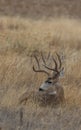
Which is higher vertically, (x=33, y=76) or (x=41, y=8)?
(x=41, y=8)

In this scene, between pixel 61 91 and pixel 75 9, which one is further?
pixel 75 9

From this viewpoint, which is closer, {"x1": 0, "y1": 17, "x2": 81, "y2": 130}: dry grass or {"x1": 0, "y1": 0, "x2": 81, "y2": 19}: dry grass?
{"x1": 0, "y1": 17, "x2": 81, "y2": 130}: dry grass

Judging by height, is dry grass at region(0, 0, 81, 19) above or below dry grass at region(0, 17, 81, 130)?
above

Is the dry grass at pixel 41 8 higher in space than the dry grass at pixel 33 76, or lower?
higher

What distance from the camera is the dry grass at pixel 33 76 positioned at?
9848 mm

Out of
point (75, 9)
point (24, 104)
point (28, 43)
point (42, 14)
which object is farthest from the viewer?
point (75, 9)

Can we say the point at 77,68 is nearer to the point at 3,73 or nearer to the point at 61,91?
the point at 3,73

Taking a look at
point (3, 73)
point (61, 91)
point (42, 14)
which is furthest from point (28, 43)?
point (42, 14)

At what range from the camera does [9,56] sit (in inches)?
592

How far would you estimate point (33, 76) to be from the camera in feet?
42.1

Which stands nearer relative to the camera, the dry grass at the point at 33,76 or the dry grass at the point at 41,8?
the dry grass at the point at 33,76

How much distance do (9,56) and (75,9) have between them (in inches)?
925

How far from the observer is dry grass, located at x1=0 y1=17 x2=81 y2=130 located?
9848mm

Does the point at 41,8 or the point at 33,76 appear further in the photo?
the point at 41,8
